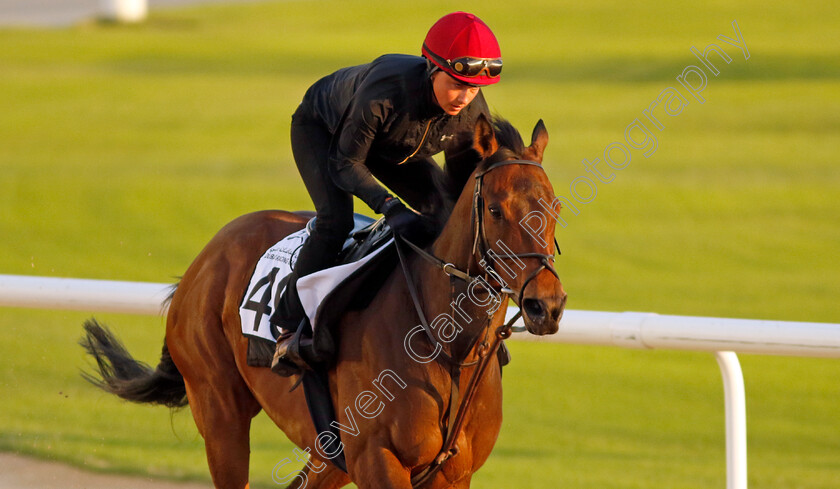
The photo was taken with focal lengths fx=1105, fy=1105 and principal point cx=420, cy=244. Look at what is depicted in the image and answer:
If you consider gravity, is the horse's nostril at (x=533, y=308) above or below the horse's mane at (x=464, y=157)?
below

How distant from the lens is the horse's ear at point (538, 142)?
136 inches

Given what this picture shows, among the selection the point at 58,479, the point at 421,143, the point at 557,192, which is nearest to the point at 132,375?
the point at 58,479

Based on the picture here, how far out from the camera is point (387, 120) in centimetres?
369

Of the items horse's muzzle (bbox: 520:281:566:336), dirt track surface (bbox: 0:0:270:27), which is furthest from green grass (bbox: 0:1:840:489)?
dirt track surface (bbox: 0:0:270:27)

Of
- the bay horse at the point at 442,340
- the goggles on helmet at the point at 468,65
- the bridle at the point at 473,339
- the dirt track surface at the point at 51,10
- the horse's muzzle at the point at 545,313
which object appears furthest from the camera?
the dirt track surface at the point at 51,10

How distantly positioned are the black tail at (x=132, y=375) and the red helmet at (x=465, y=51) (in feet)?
7.09

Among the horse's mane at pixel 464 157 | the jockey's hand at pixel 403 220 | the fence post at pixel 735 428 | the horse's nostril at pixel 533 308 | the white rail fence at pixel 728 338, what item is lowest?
the fence post at pixel 735 428

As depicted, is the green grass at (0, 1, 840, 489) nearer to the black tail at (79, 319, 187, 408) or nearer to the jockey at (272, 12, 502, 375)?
the black tail at (79, 319, 187, 408)

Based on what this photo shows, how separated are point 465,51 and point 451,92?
15 centimetres

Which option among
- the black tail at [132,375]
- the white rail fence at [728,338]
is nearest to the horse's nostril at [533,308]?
the white rail fence at [728,338]

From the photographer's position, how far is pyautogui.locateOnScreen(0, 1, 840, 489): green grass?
7.22 m

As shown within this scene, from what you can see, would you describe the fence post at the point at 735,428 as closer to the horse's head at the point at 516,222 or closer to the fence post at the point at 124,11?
the horse's head at the point at 516,222

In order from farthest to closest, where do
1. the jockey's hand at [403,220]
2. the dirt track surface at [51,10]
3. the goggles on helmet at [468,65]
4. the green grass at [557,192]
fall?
the dirt track surface at [51,10] → the green grass at [557,192] → the jockey's hand at [403,220] → the goggles on helmet at [468,65]

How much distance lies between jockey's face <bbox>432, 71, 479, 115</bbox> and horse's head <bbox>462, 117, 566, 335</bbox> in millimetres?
189
